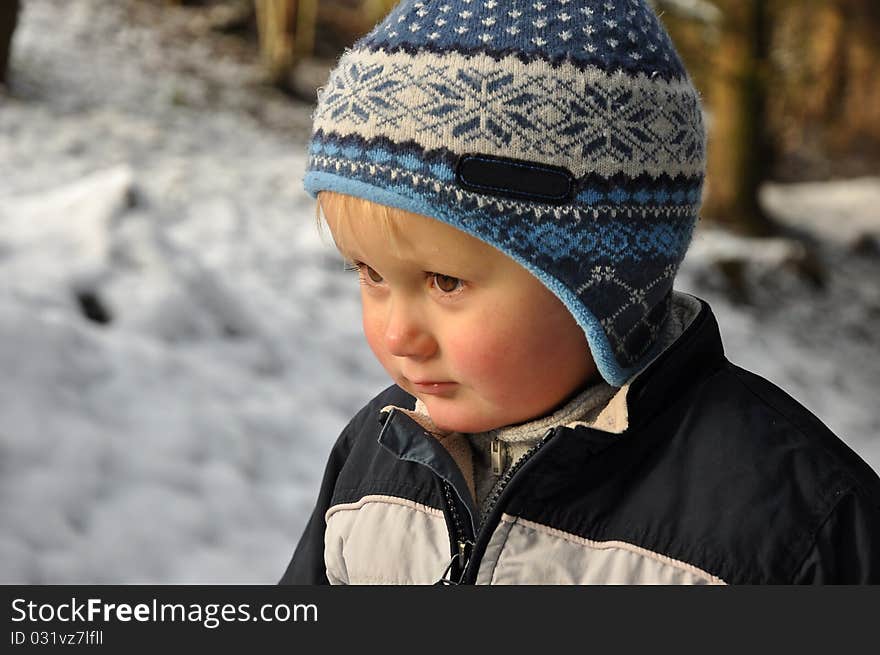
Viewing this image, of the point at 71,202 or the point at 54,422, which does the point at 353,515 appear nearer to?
the point at 54,422

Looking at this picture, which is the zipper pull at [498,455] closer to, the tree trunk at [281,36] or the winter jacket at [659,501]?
the winter jacket at [659,501]

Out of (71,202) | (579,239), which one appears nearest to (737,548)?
(579,239)

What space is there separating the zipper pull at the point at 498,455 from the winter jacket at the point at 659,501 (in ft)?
0.23

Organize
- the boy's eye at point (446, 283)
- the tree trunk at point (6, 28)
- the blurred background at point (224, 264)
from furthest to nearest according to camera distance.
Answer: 1. the tree trunk at point (6, 28)
2. the blurred background at point (224, 264)
3. the boy's eye at point (446, 283)

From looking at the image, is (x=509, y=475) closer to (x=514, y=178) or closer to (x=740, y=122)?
(x=514, y=178)

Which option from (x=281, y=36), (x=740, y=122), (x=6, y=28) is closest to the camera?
(x=6, y=28)

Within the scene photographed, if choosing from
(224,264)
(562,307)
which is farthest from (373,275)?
(224,264)

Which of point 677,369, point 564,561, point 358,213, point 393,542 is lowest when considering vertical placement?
point 393,542

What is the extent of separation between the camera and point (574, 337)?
1.48 metres

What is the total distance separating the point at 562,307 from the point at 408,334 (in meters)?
0.23

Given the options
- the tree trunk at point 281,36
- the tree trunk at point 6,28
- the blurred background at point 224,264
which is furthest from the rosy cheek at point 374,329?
the tree trunk at point 281,36

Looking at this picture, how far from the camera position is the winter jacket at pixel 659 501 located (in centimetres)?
131

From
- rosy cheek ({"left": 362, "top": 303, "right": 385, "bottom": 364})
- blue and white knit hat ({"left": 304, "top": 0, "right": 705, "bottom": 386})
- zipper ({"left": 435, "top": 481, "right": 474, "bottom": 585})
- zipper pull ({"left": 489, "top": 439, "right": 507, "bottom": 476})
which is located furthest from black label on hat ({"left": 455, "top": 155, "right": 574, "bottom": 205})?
zipper ({"left": 435, "top": 481, "right": 474, "bottom": 585})

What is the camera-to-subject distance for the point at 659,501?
1396 mm
